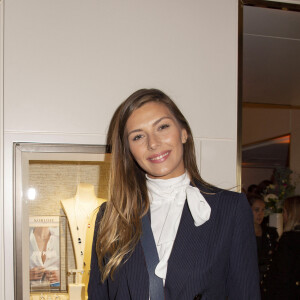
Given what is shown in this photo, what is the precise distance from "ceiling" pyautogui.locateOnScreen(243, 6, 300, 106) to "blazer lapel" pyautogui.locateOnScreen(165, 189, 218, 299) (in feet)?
3.37

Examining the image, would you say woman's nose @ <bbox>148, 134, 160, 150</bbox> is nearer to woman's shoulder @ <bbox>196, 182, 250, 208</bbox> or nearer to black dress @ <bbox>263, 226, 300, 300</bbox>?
woman's shoulder @ <bbox>196, 182, 250, 208</bbox>

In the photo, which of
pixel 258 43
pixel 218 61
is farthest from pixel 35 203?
pixel 258 43

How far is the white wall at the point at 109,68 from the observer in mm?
2043

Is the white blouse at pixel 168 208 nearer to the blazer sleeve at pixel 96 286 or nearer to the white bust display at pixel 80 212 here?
the blazer sleeve at pixel 96 286

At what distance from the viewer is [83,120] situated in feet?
6.91

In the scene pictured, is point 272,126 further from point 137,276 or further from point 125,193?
point 137,276

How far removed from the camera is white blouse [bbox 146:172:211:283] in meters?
1.60

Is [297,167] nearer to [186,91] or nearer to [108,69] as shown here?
[186,91]

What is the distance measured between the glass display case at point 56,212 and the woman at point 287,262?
45.1 inches

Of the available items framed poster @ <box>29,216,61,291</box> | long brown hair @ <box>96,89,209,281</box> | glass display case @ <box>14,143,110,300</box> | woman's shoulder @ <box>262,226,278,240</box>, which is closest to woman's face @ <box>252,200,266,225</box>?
woman's shoulder @ <box>262,226,278,240</box>

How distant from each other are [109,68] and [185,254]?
40.7 inches

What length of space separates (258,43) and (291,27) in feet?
0.77

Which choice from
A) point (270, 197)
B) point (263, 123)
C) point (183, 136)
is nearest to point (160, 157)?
point (183, 136)

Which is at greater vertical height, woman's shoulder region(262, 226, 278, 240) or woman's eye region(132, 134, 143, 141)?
woman's eye region(132, 134, 143, 141)
